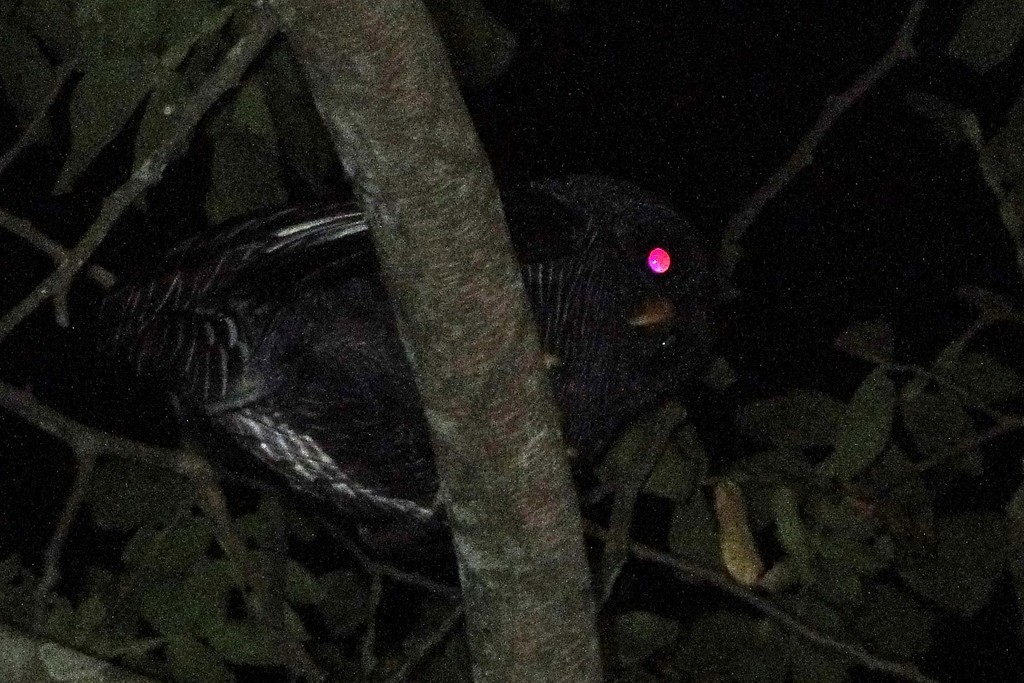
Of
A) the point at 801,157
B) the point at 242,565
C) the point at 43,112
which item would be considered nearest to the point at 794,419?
the point at 801,157

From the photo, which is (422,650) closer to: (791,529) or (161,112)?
(791,529)

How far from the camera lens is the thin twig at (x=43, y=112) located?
1.09 m

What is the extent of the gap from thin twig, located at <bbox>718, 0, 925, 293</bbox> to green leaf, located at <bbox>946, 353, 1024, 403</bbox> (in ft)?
0.89

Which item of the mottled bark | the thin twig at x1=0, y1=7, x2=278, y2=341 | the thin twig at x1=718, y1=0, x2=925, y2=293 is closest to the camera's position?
the mottled bark

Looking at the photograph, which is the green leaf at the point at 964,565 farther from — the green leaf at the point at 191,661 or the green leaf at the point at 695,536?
the green leaf at the point at 191,661

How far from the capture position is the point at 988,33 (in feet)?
3.36

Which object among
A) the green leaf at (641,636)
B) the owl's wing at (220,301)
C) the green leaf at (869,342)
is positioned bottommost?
the green leaf at (641,636)

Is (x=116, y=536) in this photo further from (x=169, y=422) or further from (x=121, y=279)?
(x=121, y=279)

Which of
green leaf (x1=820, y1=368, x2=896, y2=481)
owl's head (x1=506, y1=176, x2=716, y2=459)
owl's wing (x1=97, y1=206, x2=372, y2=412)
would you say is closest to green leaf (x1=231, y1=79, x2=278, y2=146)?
owl's wing (x1=97, y1=206, x2=372, y2=412)

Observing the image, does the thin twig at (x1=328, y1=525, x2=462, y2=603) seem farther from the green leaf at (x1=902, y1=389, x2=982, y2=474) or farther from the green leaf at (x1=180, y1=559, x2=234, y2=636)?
the green leaf at (x1=902, y1=389, x2=982, y2=474)

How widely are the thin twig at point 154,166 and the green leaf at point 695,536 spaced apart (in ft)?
1.88

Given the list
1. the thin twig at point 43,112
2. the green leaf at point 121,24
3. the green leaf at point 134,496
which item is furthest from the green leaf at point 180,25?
the green leaf at point 134,496

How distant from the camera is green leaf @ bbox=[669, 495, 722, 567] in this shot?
121 cm

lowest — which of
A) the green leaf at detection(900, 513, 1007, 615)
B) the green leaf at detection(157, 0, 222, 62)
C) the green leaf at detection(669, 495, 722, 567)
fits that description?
the green leaf at detection(900, 513, 1007, 615)
